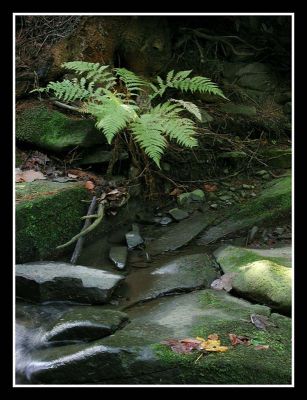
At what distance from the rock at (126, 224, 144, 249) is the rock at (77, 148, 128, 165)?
1000 mm

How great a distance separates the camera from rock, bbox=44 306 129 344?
3205mm

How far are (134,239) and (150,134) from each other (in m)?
1.10

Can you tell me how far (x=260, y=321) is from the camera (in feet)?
11.0

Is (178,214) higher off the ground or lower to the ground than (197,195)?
lower

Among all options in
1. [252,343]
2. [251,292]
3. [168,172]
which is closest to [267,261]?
[251,292]

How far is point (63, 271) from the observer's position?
391 cm

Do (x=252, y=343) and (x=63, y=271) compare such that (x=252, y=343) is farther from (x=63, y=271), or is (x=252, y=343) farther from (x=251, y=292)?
(x=63, y=271)

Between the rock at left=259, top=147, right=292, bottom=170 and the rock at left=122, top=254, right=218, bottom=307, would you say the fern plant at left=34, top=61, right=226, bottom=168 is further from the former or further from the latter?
the rock at left=259, top=147, right=292, bottom=170

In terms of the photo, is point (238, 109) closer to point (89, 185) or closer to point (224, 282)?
point (89, 185)

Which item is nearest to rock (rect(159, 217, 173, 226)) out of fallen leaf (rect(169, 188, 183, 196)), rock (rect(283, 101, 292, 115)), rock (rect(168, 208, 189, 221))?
rock (rect(168, 208, 189, 221))

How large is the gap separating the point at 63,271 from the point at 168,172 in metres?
2.41

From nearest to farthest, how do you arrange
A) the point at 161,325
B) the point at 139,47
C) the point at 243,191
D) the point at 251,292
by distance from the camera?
the point at 161,325, the point at 251,292, the point at 243,191, the point at 139,47

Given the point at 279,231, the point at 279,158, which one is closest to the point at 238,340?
the point at 279,231

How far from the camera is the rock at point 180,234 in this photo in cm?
488
